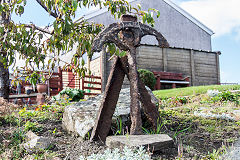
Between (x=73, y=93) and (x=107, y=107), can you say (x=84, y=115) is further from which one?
(x=73, y=93)

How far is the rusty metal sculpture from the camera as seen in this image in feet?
9.78

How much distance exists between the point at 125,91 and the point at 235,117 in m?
2.23

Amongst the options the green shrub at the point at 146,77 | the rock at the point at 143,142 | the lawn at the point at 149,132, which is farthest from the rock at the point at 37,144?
the green shrub at the point at 146,77

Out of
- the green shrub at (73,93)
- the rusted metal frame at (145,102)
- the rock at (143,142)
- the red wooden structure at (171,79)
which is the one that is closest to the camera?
the rock at (143,142)

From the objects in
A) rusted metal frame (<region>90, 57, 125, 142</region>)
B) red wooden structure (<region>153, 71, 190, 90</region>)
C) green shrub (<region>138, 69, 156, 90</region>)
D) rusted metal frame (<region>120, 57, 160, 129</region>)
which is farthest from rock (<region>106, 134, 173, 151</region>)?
red wooden structure (<region>153, 71, 190, 90</region>)

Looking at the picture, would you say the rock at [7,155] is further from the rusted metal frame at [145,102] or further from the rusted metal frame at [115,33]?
the rusted metal frame at [145,102]

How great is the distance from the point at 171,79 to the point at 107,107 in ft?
38.0

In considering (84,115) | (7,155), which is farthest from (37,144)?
(84,115)

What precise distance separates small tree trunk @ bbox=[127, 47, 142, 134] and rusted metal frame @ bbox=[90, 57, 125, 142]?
0.57ft

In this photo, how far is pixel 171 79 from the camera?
46.5 ft

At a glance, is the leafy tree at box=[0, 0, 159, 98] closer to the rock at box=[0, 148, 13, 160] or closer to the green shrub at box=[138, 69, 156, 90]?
the rock at box=[0, 148, 13, 160]

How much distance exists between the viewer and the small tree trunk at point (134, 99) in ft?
9.40

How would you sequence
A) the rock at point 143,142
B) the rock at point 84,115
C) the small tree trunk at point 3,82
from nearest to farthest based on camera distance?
the rock at point 143,142
the rock at point 84,115
the small tree trunk at point 3,82

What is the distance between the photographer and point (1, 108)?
4035 mm
